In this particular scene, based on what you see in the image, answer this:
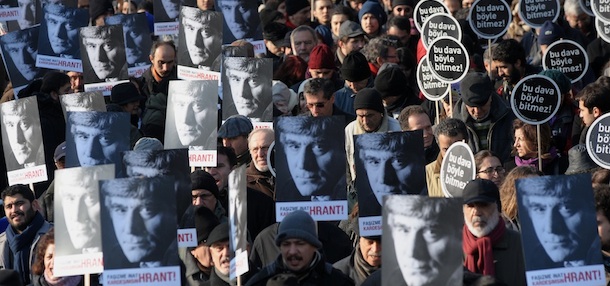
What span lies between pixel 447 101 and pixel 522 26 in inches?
172

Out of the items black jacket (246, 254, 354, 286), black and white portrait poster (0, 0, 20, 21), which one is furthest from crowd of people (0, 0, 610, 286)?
black and white portrait poster (0, 0, 20, 21)

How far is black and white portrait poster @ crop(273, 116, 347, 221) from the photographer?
1139cm

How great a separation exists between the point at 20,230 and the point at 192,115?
1.79m

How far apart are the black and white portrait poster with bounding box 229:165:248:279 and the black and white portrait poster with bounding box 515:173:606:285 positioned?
5.17 ft

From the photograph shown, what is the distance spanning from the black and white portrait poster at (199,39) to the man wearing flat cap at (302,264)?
6226 millimetres

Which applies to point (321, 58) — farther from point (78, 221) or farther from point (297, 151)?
point (78, 221)

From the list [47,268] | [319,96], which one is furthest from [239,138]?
[47,268]

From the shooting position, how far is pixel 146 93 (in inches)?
645

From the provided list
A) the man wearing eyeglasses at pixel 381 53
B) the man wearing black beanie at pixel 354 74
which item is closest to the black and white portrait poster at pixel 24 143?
the man wearing black beanie at pixel 354 74

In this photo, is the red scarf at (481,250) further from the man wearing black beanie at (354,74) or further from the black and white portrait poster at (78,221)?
the man wearing black beanie at (354,74)

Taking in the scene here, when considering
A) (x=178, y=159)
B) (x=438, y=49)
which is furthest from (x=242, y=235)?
(x=438, y=49)

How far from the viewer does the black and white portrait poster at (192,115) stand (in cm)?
1331

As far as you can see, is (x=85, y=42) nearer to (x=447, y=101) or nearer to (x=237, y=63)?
(x=237, y=63)

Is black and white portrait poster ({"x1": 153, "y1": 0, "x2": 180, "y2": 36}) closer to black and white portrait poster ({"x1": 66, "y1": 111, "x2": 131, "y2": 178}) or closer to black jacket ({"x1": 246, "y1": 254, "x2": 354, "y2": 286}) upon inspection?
black and white portrait poster ({"x1": 66, "y1": 111, "x2": 131, "y2": 178})
